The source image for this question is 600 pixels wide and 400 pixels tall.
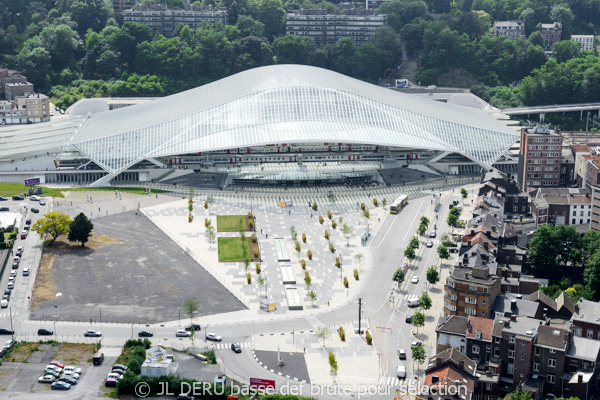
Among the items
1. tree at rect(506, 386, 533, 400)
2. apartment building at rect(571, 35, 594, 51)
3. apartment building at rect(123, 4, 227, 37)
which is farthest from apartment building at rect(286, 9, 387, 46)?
tree at rect(506, 386, 533, 400)

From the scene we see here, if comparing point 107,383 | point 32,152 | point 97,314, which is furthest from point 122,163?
point 107,383

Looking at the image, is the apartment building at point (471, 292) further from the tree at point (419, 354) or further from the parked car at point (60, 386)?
the parked car at point (60, 386)

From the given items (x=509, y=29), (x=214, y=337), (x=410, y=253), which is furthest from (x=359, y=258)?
(x=509, y=29)

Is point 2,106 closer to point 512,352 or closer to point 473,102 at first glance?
point 473,102

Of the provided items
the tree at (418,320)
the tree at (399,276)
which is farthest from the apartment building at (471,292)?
the tree at (399,276)

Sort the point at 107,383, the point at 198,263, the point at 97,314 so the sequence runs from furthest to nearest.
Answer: the point at 198,263 → the point at 97,314 → the point at 107,383

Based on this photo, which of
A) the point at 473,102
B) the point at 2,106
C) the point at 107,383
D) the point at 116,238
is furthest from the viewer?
the point at 473,102
